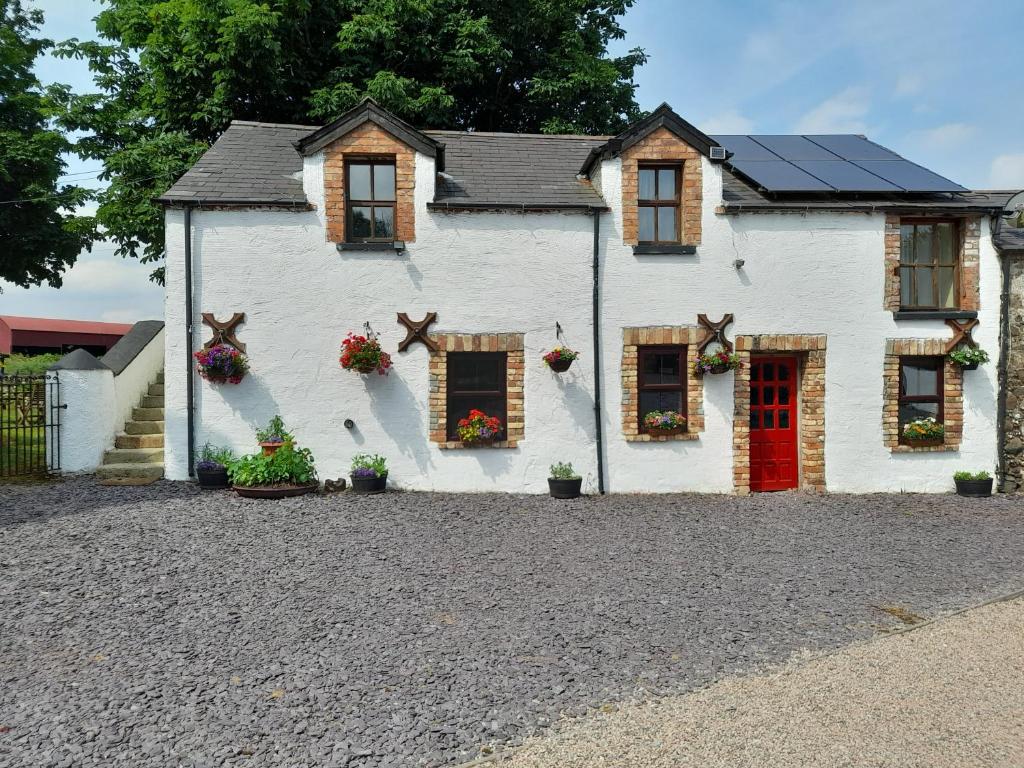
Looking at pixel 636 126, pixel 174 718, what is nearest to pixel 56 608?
pixel 174 718

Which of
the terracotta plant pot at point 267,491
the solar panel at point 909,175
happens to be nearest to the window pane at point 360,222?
the terracotta plant pot at point 267,491

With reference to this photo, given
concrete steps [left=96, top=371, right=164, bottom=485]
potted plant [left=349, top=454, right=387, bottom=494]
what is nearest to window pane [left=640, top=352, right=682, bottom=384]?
potted plant [left=349, top=454, right=387, bottom=494]

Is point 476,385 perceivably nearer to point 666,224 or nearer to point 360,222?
point 360,222

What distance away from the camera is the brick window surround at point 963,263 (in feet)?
33.6

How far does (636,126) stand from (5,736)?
33.1 feet

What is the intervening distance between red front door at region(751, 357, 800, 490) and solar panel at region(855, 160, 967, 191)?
140 inches

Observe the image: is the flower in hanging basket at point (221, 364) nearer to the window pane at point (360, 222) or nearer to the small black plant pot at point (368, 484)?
the small black plant pot at point (368, 484)

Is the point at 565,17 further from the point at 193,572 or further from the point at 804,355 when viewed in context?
the point at 193,572

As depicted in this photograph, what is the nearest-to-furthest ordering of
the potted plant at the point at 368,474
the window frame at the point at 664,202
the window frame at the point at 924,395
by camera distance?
1. the potted plant at the point at 368,474
2. the window frame at the point at 664,202
3. the window frame at the point at 924,395

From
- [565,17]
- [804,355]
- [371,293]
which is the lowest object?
[804,355]

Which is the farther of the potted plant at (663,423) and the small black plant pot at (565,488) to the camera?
the potted plant at (663,423)

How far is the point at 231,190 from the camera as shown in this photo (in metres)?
9.66

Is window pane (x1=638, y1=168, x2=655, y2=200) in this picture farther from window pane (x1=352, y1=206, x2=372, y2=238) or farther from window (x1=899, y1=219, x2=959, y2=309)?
window pane (x1=352, y1=206, x2=372, y2=238)

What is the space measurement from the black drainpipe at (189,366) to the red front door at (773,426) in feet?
29.3
